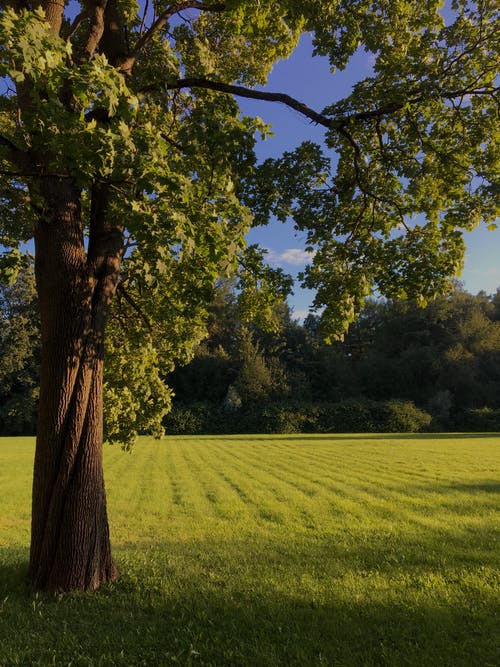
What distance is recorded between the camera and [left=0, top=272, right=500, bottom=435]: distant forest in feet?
150

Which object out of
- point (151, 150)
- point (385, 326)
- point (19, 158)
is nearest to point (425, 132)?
point (151, 150)

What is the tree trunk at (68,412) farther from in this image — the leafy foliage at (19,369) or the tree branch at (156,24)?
the leafy foliage at (19,369)

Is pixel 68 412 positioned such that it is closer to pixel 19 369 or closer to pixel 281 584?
pixel 281 584

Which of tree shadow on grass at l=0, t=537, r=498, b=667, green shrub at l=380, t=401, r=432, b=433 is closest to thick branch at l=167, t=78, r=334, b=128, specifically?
tree shadow on grass at l=0, t=537, r=498, b=667

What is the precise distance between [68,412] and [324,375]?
55047 mm

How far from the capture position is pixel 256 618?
4383mm

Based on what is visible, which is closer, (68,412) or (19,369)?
(68,412)

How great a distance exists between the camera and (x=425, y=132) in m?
6.59

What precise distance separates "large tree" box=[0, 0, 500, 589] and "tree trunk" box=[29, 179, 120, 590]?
2cm

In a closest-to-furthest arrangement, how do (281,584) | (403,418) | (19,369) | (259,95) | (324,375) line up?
(281,584) < (259,95) < (403,418) < (19,369) < (324,375)

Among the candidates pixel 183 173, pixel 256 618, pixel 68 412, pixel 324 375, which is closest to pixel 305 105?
pixel 183 173

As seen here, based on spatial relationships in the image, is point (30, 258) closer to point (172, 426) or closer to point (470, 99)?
point (470, 99)

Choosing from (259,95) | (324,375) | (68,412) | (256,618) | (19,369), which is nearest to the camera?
(256,618)

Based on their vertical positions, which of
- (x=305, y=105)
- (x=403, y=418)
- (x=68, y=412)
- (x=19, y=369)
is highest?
(x=19, y=369)
